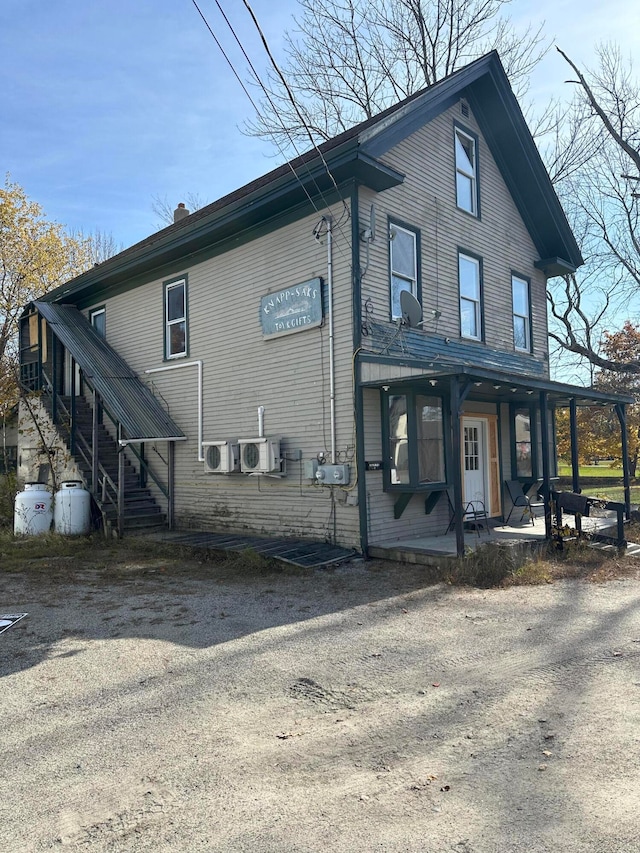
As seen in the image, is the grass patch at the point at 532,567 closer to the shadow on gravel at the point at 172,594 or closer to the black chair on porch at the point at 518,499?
the shadow on gravel at the point at 172,594

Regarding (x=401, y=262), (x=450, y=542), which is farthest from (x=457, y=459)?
(x=401, y=262)

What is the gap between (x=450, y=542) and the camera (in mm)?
9531

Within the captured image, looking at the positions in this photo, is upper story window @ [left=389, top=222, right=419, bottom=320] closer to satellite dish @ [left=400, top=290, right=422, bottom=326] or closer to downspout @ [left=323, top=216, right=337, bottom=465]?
satellite dish @ [left=400, top=290, right=422, bottom=326]

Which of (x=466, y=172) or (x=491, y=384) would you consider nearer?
(x=491, y=384)

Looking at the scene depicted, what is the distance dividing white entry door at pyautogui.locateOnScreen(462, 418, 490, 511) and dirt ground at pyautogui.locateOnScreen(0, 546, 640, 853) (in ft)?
15.8

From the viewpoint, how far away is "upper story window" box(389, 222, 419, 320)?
10.2 meters

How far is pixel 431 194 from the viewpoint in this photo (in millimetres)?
11367

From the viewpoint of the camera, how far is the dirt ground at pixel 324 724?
274 cm

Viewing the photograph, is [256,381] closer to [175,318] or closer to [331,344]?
[331,344]

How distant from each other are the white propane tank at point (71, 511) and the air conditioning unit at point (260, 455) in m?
3.36

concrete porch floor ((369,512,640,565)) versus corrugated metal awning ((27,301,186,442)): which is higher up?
corrugated metal awning ((27,301,186,442))

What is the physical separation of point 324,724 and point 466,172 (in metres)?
11.4

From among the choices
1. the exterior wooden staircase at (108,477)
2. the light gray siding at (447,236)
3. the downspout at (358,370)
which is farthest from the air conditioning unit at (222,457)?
the light gray siding at (447,236)

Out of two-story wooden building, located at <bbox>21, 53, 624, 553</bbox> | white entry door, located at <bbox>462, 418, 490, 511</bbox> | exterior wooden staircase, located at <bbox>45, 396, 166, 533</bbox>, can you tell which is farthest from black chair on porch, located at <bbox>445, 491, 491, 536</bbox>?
exterior wooden staircase, located at <bbox>45, 396, 166, 533</bbox>
